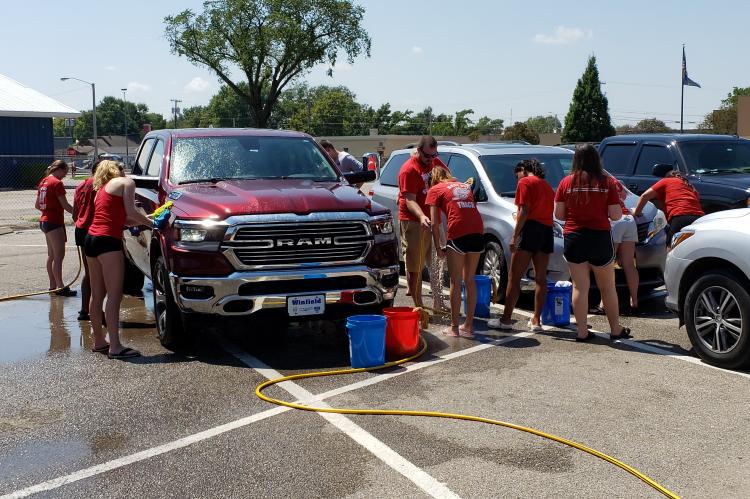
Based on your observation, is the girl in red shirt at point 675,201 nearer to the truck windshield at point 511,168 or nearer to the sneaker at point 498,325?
the truck windshield at point 511,168

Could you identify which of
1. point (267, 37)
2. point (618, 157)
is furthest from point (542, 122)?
point (618, 157)

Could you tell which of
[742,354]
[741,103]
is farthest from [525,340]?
[741,103]

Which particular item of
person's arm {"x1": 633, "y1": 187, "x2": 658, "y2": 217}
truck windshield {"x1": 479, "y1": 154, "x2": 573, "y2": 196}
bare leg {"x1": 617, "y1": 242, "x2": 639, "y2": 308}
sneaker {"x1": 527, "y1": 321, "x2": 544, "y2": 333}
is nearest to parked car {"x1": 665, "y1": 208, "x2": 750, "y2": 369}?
sneaker {"x1": 527, "y1": 321, "x2": 544, "y2": 333}

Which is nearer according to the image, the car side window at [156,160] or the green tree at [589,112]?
the car side window at [156,160]

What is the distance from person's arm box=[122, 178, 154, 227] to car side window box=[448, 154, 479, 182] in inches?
174

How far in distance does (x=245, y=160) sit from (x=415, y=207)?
5.91 feet

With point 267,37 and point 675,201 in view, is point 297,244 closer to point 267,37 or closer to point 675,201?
point 675,201

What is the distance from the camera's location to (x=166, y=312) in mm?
7137

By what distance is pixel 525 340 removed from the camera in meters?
7.65

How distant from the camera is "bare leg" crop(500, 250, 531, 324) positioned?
801 cm

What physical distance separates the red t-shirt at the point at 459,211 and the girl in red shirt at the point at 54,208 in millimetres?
4734

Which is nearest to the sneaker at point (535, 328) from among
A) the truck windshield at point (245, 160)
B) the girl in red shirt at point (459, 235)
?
the girl in red shirt at point (459, 235)

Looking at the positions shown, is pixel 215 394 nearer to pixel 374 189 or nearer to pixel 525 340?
pixel 525 340

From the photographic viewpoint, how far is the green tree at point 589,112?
62969 mm
